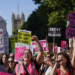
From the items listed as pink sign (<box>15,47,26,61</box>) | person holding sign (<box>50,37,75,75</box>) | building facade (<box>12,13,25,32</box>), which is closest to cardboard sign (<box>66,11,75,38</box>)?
person holding sign (<box>50,37,75,75</box>)

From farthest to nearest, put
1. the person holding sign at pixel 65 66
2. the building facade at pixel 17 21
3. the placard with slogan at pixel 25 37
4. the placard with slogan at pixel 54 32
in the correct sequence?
the building facade at pixel 17 21 < the placard with slogan at pixel 54 32 < the placard with slogan at pixel 25 37 < the person holding sign at pixel 65 66

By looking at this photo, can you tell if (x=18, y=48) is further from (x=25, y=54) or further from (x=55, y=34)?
(x=55, y=34)

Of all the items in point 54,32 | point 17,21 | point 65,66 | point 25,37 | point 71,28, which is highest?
point 17,21

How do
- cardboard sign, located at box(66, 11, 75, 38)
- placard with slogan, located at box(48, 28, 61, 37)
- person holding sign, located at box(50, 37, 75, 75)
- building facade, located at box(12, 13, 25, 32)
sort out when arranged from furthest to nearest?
building facade, located at box(12, 13, 25, 32), placard with slogan, located at box(48, 28, 61, 37), cardboard sign, located at box(66, 11, 75, 38), person holding sign, located at box(50, 37, 75, 75)

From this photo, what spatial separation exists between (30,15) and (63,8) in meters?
28.8

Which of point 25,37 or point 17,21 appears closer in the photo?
point 25,37

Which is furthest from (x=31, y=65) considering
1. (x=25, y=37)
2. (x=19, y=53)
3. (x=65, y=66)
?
(x=25, y=37)

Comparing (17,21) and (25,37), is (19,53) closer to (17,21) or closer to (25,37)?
(25,37)

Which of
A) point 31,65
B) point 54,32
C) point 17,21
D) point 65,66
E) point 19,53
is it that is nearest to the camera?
point 65,66

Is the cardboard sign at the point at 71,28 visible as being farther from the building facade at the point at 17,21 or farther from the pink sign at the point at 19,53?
the building facade at the point at 17,21

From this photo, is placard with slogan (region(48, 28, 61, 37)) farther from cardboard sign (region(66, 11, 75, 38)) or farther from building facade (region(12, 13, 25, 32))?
building facade (region(12, 13, 25, 32))

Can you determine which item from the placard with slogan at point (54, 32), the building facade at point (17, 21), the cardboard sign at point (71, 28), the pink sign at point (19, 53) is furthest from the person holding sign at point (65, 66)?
the building facade at point (17, 21)

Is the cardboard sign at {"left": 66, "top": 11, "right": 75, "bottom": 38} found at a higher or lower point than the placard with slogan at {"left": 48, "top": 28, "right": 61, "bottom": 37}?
higher

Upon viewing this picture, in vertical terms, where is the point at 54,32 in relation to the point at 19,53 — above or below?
above
